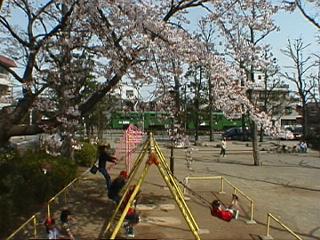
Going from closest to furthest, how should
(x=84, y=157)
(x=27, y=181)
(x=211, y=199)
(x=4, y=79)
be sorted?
(x=27, y=181), (x=211, y=199), (x=84, y=157), (x=4, y=79)

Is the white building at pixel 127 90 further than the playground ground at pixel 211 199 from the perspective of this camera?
Yes

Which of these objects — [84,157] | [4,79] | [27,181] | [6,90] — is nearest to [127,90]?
[27,181]

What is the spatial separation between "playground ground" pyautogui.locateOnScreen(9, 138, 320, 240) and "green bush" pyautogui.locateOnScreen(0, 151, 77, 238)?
0.76m

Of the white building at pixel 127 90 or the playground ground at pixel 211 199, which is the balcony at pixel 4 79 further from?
the white building at pixel 127 90

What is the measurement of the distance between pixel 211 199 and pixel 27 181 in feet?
19.7

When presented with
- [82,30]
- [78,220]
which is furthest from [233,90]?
[78,220]

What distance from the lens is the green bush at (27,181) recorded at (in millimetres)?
11281

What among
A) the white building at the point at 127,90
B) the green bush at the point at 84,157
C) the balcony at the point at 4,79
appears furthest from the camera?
the balcony at the point at 4,79

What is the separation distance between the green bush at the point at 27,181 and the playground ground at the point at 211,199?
0.76 meters

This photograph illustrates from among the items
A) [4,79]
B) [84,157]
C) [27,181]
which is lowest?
[27,181]

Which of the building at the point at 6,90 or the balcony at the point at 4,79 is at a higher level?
the balcony at the point at 4,79

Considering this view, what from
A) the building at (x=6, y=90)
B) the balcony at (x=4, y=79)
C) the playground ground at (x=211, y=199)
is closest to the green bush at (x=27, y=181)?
the playground ground at (x=211, y=199)

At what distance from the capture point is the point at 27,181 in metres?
13.6

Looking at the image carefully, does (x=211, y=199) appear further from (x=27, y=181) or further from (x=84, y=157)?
(x=84, y=157)
